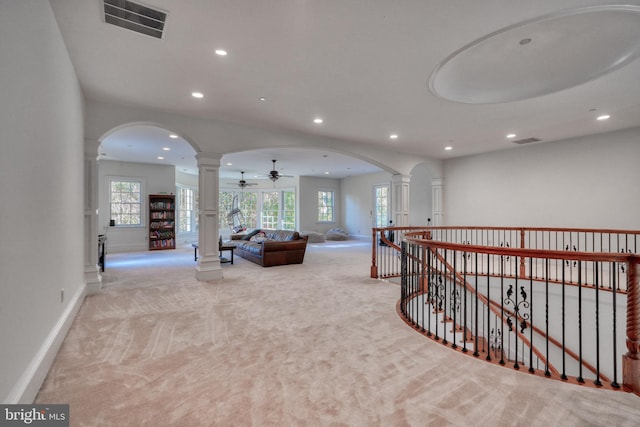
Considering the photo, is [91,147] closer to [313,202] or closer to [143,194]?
[143,194]

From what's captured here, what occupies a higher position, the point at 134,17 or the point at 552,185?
the point at 134,17

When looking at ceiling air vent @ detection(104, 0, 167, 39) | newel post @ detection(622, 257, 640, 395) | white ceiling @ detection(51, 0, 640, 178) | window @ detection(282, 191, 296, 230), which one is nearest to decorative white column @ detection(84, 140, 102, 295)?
white ceiling @ detection(51, 0, 640, 178)

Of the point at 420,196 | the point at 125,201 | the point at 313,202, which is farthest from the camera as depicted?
the point at 313,202

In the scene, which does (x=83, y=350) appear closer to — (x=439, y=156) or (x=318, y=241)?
(x=439, y=156)

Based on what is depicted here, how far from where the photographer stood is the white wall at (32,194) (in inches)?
63.6

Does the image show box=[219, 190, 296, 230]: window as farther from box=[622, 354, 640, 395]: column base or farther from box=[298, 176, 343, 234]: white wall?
box=[622, 354, 640, 395]: column base

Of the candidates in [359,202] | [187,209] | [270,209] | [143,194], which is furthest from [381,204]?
[143,194]

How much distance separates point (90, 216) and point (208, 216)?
1672 millimetres

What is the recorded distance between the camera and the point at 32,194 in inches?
79.6

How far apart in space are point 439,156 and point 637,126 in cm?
392

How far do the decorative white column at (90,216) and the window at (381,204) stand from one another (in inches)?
381

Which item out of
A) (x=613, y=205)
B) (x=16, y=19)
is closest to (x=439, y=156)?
(x=613, y=205)

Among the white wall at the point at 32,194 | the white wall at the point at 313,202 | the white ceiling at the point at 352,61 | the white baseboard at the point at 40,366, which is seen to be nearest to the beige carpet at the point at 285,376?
the white baseboard at the point at 40,366

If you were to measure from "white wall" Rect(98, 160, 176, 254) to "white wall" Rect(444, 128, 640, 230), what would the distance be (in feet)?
30.3
